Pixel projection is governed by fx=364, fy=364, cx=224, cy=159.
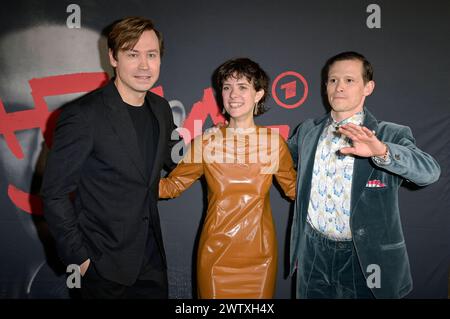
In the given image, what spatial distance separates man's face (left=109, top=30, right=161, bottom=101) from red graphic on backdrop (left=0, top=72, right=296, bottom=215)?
2.65 feet

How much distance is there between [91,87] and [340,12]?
75.0 inches

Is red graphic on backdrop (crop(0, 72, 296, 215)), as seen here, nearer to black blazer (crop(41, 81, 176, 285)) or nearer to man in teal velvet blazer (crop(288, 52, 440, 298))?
man in teal velvet blazer (crop(288, 52, 440, 298))

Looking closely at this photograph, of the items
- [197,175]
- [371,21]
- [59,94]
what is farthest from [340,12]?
[59,94]

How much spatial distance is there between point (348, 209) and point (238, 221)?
0.60 meters

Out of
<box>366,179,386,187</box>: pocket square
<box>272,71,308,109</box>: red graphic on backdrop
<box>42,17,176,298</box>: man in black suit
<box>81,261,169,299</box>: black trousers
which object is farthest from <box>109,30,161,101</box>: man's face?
<box>366,179,386,187</box>: pocket square

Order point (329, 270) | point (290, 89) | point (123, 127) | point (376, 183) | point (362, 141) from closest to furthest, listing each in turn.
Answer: point (362, 141)
point (123, 127)
point (376, 183)
point (329, 270)
point (290, 89)

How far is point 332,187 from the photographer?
6.50 feet

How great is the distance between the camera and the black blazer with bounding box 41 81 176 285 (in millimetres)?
1730

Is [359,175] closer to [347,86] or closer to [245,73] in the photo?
[347,86]

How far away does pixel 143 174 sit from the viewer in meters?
1.87

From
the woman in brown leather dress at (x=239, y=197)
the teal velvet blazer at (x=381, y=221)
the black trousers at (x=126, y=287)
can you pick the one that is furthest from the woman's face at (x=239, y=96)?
the black trousers at (x=126, y=287)

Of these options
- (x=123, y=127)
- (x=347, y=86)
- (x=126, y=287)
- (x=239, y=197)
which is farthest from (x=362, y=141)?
(x=126, y=287)

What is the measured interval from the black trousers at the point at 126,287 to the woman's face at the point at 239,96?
3.28 feet
